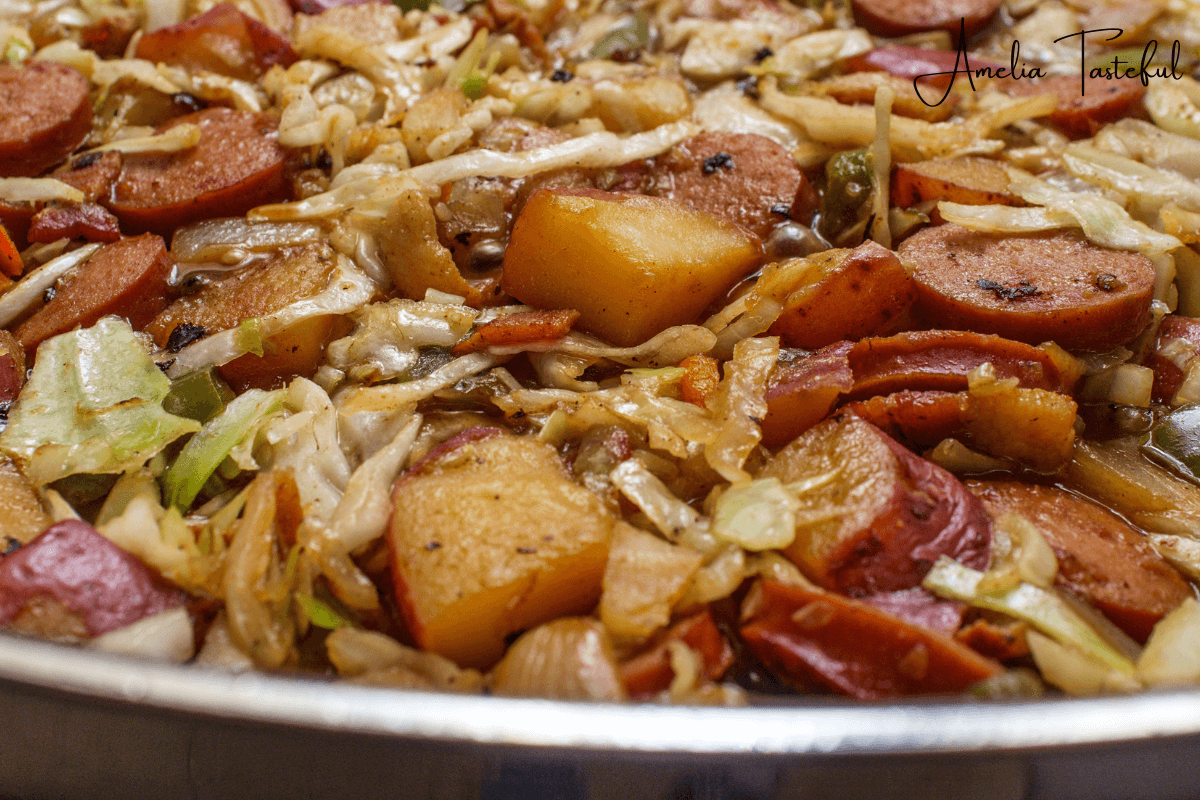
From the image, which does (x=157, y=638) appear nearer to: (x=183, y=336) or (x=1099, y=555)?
(x=183, y=336)

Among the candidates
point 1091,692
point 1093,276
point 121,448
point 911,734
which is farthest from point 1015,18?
point 121,448

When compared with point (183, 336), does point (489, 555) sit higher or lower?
lower

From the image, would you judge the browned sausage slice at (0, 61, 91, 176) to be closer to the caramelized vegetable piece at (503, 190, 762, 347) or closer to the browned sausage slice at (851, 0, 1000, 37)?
the caramelized vegetable piece at (503, 190, 762, 347)

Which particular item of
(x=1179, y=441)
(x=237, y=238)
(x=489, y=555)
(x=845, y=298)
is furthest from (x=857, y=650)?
(x=237, y=238)

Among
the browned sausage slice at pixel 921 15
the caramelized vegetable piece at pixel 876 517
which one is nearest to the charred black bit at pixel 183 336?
the caramelized vegetable piece at pixel 876 517

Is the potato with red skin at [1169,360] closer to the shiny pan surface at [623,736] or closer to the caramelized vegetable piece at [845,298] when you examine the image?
the caramelized vegetable piece at [845,298]

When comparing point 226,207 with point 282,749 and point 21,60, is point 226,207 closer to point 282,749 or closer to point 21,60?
point 21,60
